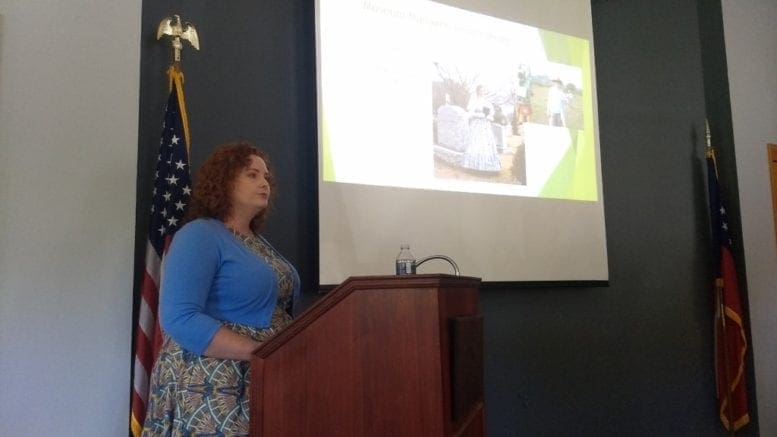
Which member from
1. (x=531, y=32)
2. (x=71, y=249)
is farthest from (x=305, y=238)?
(x=531, y=32)

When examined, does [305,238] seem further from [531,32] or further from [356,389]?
[531,32]

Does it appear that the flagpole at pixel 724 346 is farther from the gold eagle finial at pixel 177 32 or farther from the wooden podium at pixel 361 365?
the gold eagle finial at pixel 177 32

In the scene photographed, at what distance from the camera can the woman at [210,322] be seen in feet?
4.49

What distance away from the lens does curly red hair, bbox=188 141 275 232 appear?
64.0 inches

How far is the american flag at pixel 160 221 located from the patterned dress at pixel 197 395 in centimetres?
67

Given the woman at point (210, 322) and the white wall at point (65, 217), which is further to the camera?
the white wall at point (65, 217)

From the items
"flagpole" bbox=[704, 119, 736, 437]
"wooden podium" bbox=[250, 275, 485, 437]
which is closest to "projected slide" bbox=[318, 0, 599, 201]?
"flagpole" bbox=[704, 119, 736, 437]

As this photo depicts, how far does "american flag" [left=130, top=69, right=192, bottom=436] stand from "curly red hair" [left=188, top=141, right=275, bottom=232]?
0.60 meters

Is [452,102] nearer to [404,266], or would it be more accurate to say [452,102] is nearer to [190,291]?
[404,266]

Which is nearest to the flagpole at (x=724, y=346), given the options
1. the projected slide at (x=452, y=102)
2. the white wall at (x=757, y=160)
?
the white wall at (x=757, y=160)

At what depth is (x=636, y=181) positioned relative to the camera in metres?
3.81

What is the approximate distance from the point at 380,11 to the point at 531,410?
2.25m

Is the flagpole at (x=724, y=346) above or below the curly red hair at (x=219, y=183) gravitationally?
below

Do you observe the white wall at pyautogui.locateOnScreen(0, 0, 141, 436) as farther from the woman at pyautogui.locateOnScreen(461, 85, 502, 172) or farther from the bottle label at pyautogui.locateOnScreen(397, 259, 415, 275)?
the woman at pyautogui.locateOnScreen(461, 85, 502, 172)
